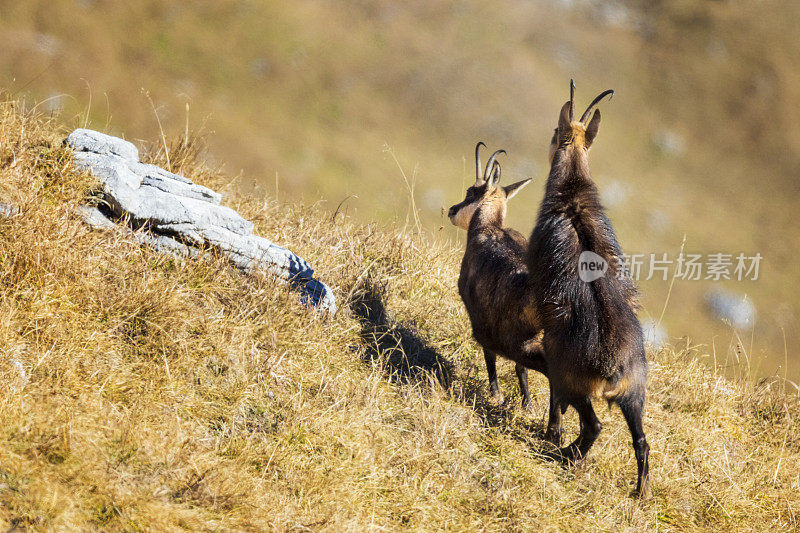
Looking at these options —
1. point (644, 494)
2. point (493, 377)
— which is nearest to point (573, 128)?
point (493, 377)

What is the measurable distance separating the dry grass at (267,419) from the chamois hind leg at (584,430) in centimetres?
12

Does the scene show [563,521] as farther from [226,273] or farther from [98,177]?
[98,177]

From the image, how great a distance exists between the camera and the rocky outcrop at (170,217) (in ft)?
14.8

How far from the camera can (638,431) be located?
3688 mm

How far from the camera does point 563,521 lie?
3.55 m

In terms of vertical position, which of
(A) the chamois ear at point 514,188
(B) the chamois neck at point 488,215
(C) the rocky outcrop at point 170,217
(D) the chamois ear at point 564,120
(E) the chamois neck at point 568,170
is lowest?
(C) the rocky outcrop at point 170,217

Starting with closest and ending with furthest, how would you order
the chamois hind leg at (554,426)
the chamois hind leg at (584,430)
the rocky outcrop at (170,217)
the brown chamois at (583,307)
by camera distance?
the brown chamois at (583,307) → the chamois hind leg at (584,430) → the chamois hind leg at (554,426) → the rocky outcrop at (170,217)

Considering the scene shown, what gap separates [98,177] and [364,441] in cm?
262

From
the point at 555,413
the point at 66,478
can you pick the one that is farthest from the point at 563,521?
the point at 66,478

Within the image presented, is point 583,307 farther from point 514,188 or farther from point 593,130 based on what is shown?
point 514,188

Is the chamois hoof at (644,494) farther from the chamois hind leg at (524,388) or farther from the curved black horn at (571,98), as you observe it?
the curved black horn at (571,98)

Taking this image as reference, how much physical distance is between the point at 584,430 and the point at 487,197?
6.66ft

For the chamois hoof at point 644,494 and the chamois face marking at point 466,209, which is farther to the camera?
the chamois face marking at point 466,209

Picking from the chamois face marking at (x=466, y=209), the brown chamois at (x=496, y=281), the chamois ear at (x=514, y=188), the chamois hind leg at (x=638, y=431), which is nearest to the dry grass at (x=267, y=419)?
the chamois hind leg at (x=638, y=431)
